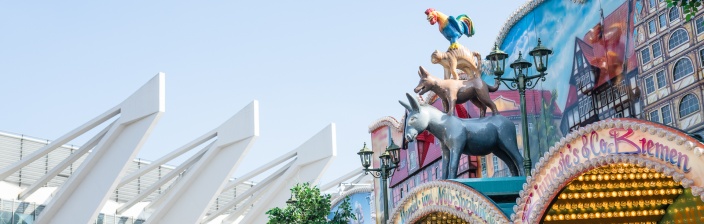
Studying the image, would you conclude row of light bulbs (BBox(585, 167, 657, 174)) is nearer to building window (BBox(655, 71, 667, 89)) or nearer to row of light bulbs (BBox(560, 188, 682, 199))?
row of light bulbs (BBox(560, 188, 682, 199))

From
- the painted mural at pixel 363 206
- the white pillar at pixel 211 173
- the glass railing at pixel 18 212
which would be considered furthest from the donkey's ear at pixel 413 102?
the glass railing at pixel 18 212

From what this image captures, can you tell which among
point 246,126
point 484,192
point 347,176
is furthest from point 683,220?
point 347,176

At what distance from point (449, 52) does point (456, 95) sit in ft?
3.67

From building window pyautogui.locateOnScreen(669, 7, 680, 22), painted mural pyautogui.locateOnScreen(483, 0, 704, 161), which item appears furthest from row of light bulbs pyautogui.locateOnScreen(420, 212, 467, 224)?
building window pyautogui.locateOnScreen(669, 7, 680, 22)

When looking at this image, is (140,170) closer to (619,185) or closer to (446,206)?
(446,206)

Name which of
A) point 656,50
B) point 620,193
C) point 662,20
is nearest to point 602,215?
point 620,193

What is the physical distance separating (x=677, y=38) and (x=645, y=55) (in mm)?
769

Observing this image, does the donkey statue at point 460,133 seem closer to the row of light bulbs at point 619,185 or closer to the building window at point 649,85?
the building window at point 649,85

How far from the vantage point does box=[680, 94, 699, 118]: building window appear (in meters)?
15.6

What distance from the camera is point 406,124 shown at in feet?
62.2

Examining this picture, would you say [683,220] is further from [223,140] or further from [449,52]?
[223,140]

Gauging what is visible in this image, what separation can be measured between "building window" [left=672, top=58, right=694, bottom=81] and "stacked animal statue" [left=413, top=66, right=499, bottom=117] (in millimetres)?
4143

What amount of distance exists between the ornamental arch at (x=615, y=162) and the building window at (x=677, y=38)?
281 cm

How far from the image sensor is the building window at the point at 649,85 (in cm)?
1658
